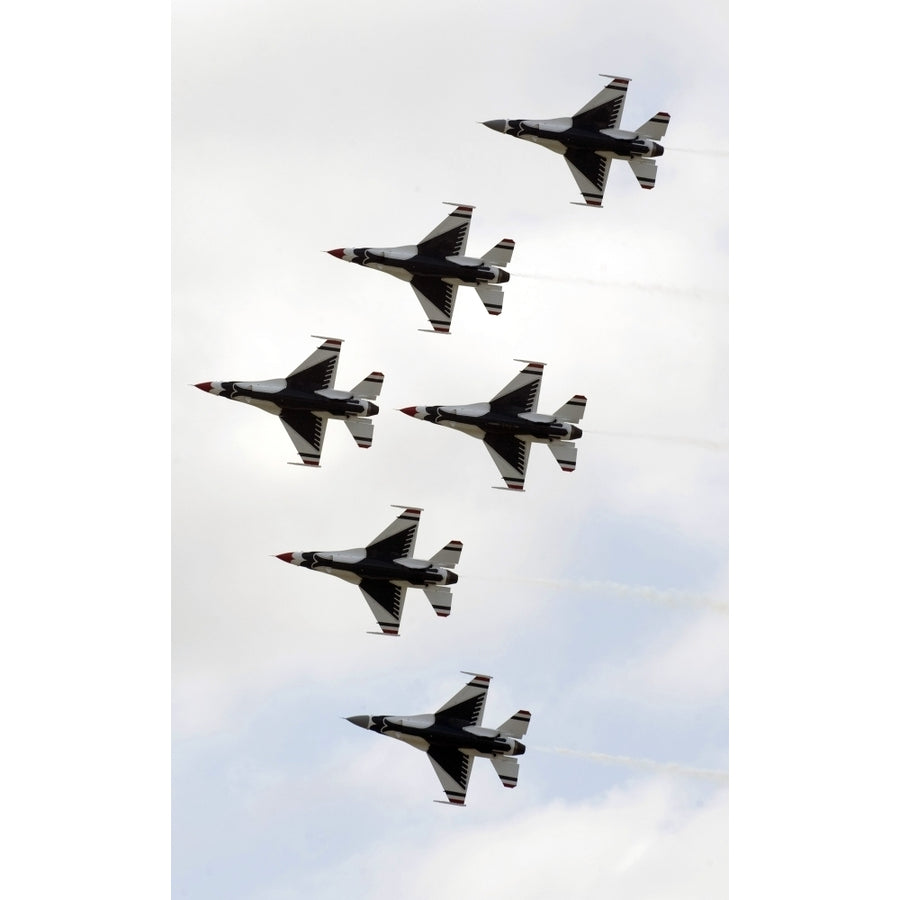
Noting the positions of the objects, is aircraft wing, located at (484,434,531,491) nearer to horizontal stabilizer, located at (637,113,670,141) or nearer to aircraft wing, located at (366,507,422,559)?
aircraft wing, located at (366,507,422,559)

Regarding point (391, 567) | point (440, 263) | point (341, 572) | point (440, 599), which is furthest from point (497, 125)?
point (440, 599)

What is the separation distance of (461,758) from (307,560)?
884 centimetres

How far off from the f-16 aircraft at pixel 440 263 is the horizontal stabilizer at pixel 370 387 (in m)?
2.82

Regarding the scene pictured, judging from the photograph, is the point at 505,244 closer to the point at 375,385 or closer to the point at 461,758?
the point at 375,385

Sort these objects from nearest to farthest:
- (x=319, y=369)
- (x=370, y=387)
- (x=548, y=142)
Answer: (x=370, y=387) < (x=319, y=369) < (x=548, y=142)

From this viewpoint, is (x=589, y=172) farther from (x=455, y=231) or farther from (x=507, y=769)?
(x=507, y=769)

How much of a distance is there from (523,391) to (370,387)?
5541 millimetres

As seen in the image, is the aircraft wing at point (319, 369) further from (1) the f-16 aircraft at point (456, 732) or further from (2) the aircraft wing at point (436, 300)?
(1) the f-16 aircraft at point (456, 732)

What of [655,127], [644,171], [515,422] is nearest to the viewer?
[515,422]

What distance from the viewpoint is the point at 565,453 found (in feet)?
265

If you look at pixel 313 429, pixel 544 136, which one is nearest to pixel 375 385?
pixel 313 429

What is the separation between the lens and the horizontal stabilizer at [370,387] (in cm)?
7956

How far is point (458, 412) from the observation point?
3177 inches

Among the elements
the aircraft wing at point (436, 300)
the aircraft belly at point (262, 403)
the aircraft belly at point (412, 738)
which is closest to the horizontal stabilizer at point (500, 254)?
the aircraft wing at point (436, 300)
